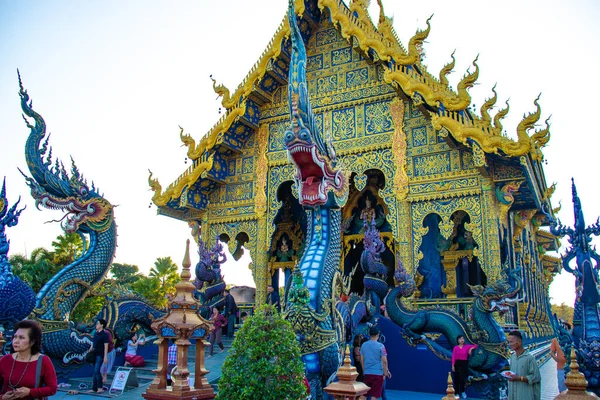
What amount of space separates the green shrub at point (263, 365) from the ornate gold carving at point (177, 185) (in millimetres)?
7886

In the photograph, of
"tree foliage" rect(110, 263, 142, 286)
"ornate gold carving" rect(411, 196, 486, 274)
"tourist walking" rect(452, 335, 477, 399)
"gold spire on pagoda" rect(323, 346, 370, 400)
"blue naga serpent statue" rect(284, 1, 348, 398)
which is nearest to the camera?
"gold spire on pagoda" rect(323, 346, 370, 400)

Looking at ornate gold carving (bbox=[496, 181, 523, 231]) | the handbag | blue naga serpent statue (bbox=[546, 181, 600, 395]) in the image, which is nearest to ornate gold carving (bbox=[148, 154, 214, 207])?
ornate gold carving (bbox=[496, 181, 523, 231])

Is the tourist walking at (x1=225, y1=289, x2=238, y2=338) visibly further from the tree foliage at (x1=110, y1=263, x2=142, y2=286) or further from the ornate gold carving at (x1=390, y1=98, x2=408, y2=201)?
the tree foliage at (x1=110, y1=263, x2=142, y2=286)

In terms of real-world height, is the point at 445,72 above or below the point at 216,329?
above

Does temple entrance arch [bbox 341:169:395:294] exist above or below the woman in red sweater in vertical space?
above

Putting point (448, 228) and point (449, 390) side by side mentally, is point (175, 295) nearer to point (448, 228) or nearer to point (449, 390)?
point (449, 390)

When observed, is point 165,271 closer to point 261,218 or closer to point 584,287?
point 261,218

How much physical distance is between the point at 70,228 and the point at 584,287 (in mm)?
8078

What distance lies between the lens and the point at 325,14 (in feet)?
39.3

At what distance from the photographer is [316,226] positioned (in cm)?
745

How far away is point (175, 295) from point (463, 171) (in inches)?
272

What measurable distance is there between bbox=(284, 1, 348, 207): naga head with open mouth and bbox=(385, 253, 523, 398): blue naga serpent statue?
7.49 feet

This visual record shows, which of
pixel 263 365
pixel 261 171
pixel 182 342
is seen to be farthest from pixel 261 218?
pixel 263 365

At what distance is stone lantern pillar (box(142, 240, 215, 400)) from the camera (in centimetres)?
418
